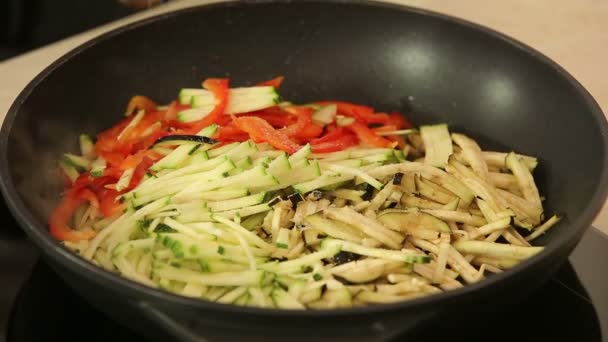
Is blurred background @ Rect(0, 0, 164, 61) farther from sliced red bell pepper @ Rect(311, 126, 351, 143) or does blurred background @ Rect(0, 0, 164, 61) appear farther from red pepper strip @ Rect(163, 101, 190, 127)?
sliced red bell pepper @ Rect(311, 126, 351, 143)

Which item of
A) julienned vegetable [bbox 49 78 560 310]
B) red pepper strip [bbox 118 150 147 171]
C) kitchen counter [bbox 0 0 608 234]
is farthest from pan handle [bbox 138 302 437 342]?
kitchen counter [bbox 0 0 608 234]

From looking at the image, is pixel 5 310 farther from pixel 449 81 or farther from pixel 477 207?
pixel 449 81

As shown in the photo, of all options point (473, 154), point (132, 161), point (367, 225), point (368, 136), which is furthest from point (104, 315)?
point (473, 154)

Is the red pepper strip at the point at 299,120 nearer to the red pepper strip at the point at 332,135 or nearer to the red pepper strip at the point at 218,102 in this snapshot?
the red pepper strip at the point at 332,135

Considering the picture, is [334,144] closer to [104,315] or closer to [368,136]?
[368,136]

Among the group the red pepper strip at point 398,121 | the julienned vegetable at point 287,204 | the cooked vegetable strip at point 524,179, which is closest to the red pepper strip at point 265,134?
the julienned vegetable at point 287,204

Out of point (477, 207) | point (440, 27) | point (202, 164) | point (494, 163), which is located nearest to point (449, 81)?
point (440, 27)

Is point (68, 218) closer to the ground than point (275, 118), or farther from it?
closer to the ground
